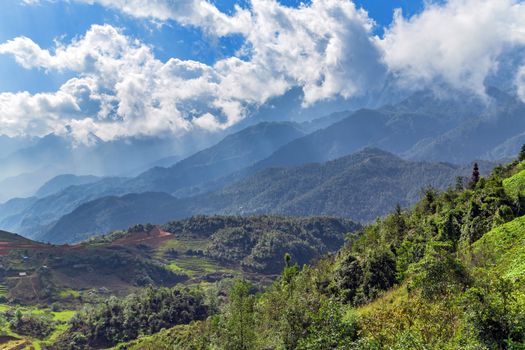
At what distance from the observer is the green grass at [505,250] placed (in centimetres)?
4937

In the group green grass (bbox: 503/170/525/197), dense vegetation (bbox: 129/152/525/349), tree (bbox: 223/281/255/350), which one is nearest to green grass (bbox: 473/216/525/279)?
dense vegetation (bbox: 129/152/525/349)

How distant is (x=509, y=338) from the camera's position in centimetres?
3209

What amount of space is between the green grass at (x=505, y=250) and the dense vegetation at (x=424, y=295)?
0.15 meters

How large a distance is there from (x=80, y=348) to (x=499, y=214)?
168994 millimetres

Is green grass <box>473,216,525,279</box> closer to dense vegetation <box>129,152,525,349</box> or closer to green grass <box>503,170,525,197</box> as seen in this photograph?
dense vegetation <box>129,152,525,349</box>

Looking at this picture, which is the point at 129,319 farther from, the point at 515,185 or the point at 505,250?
the point at 505,250

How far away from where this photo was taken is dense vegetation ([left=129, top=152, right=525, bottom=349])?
3456 cm

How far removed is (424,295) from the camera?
47469 mm

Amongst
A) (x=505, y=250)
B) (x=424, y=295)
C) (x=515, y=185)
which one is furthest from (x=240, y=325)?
(x=515, y=185)

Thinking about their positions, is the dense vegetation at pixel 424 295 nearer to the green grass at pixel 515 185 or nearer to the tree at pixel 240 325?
the tree at pixel 240 325

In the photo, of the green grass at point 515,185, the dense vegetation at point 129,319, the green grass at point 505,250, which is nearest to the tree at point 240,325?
the green grass at point 505,250

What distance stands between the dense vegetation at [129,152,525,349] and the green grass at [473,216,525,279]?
0.48 ft

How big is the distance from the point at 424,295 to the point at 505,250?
17.5 metres

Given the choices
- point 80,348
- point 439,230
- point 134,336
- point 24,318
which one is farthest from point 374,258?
point 24,318
